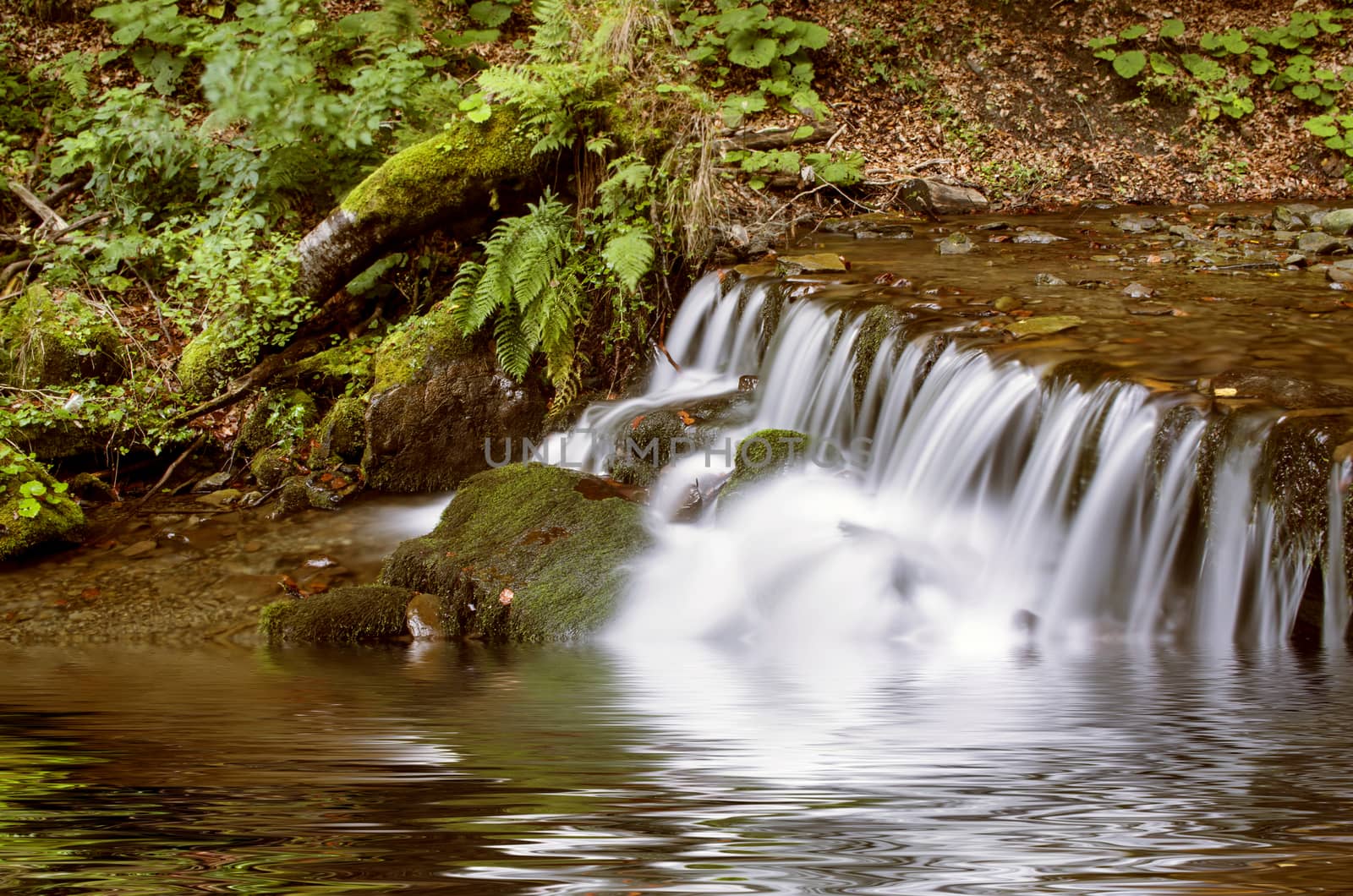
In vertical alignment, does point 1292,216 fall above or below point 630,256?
above

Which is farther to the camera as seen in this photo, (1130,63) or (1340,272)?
(1130,63)

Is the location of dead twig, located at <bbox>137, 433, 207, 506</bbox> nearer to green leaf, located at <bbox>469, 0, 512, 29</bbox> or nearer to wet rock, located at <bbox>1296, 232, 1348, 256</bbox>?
green leaf, located at <bbox>469, 0, 512, 29</bbox>

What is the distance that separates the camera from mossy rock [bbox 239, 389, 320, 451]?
7742mm

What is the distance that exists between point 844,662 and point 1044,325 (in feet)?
10.2

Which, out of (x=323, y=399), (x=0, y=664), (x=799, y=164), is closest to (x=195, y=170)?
(x=323, y=399)

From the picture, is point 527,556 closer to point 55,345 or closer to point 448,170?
point 448,170

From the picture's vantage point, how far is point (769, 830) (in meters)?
1.58

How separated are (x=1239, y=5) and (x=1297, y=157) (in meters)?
2.50

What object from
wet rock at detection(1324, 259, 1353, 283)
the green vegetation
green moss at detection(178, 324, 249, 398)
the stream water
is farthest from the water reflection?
the green vegetation

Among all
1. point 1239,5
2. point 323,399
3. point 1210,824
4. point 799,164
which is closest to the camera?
point 1210,824

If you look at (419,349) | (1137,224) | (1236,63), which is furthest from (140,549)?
(1236,63)

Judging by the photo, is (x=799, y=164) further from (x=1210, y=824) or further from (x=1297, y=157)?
(x=1210, y=824)

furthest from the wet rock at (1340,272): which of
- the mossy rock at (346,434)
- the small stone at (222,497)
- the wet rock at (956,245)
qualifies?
the small stone at (222,497)

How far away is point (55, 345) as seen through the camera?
7859 mm
